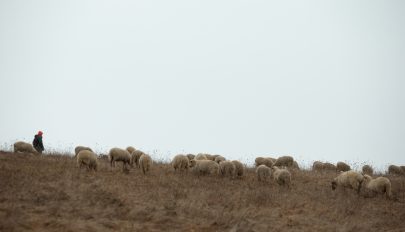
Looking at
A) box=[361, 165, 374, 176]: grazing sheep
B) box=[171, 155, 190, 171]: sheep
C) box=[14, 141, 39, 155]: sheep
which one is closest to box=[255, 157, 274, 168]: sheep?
box=[171, 155, 190, 171]: sheep

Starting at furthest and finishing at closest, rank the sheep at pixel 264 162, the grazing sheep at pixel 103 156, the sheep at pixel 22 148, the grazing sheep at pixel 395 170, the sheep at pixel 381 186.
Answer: the grazing sheep at pixel 395 170
the sheep at pixel 264 162
the grazing sheep at pixel 103 156
the sheep at pixel 22 148
the sheep at pixel 381 186

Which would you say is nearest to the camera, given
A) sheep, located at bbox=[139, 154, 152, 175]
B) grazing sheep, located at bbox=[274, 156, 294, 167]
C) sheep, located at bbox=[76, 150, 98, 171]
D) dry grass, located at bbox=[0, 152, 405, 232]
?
dry grass, located at bbox=[0, 152, 405, 232]

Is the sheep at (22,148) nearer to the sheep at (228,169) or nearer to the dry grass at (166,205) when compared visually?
the dry grass at (166,205)

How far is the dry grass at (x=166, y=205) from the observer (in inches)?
470

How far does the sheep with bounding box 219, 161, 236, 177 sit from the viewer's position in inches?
770

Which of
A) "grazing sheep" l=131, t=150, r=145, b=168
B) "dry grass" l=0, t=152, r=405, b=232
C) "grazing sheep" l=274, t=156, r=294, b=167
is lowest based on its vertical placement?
"dry grass" l=0, t=152, r=405, b=232

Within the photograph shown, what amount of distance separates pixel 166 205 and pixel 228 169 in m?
6.52

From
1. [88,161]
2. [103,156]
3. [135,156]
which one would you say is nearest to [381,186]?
[135,156]

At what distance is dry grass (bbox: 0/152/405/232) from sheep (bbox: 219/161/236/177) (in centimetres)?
156

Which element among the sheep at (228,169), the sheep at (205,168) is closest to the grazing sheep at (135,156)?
the sheep at (205,168)

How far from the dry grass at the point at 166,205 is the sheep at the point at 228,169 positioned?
61.5 inches

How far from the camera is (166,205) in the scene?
13.5m

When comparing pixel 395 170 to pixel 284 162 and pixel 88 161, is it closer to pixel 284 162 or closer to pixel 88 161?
pixel 284 162

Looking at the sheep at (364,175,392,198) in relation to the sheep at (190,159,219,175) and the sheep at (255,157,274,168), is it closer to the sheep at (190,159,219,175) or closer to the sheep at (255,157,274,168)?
the sheep at (190,159,219,175)
